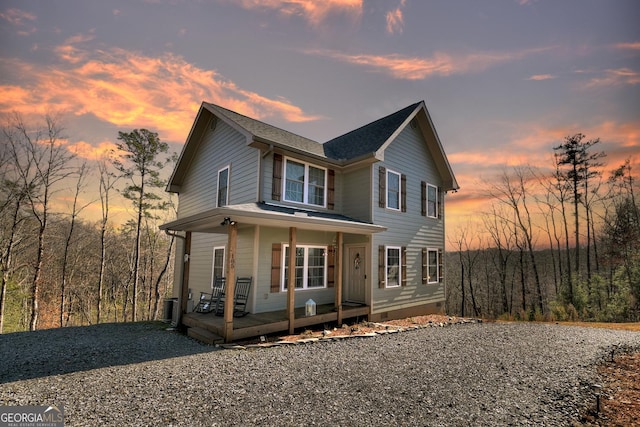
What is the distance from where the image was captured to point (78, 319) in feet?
66.9

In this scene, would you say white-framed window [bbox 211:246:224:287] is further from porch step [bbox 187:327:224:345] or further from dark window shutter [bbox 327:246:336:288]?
dark window shutter [bbox 327:246:336:288]

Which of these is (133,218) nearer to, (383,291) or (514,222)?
(383,291)

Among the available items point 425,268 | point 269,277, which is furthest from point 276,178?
point 425,268

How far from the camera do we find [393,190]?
1156 centimetres

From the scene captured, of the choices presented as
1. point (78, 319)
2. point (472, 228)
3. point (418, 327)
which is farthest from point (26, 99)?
point (472, 228)

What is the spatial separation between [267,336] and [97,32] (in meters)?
10.2

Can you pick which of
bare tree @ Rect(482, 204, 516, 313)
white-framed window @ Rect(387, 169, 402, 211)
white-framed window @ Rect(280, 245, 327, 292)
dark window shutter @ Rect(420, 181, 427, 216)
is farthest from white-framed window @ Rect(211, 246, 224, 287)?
bare tree @ Rect(482, 204, 516, 313)

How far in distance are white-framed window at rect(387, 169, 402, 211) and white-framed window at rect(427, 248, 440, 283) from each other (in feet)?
9.54

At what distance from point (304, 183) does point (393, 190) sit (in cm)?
372


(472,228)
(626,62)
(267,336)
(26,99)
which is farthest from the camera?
(472,228)

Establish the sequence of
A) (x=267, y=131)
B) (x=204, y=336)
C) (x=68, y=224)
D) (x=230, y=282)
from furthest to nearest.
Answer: (x=68, y=224) < (x=267, y=131) < (x=204, y=336) < (x=230, y=282)

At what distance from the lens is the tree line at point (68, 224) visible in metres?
13.2

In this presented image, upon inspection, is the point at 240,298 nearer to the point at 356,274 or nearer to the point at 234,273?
the point at 234,273

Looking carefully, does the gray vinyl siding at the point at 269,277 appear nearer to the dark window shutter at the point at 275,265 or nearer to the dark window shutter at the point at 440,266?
the dark window shutter at the point at 275,265
